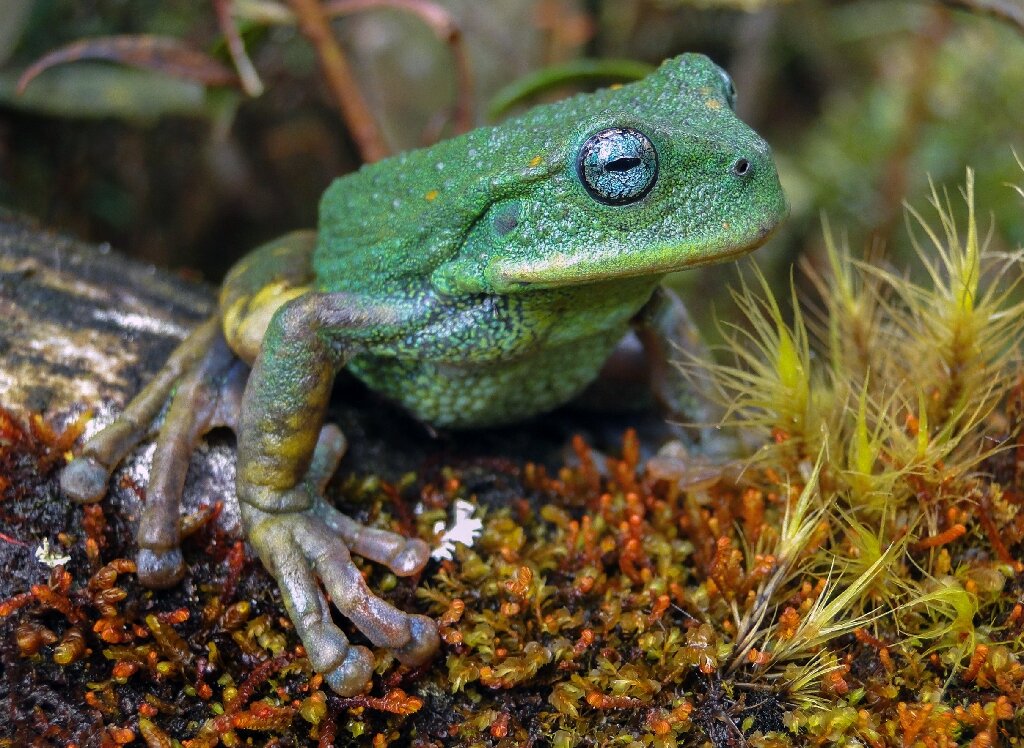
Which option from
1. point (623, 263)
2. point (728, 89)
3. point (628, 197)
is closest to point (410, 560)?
point (623, 263)

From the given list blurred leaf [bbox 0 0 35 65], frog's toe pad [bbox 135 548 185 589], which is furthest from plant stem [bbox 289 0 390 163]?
frog's toe pad [bbox 135 548 185 589]

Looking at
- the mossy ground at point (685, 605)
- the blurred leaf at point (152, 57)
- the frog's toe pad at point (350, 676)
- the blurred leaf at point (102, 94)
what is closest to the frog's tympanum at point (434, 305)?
the frog's toe pad at point (350, 676)

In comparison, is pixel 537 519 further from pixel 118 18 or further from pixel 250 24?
pixel 118 18

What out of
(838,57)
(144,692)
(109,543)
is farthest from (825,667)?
(838,57)

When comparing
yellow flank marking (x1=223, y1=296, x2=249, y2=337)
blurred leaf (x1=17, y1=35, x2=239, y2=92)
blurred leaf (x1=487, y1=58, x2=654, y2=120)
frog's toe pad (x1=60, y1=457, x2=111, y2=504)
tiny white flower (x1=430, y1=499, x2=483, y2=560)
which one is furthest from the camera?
blurred leaf (x1=487, y1=58, x2=654, y2=120)

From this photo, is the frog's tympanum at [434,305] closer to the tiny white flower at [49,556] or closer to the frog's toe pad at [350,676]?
the frog's toe pad at [350,676]

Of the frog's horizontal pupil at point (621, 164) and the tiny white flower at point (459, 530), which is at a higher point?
the frog's horizontal pupil at point (621, 164)

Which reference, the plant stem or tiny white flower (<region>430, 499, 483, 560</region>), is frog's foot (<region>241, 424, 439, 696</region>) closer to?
tiny white flower (<region>430, 499, 483, 560</region>)
